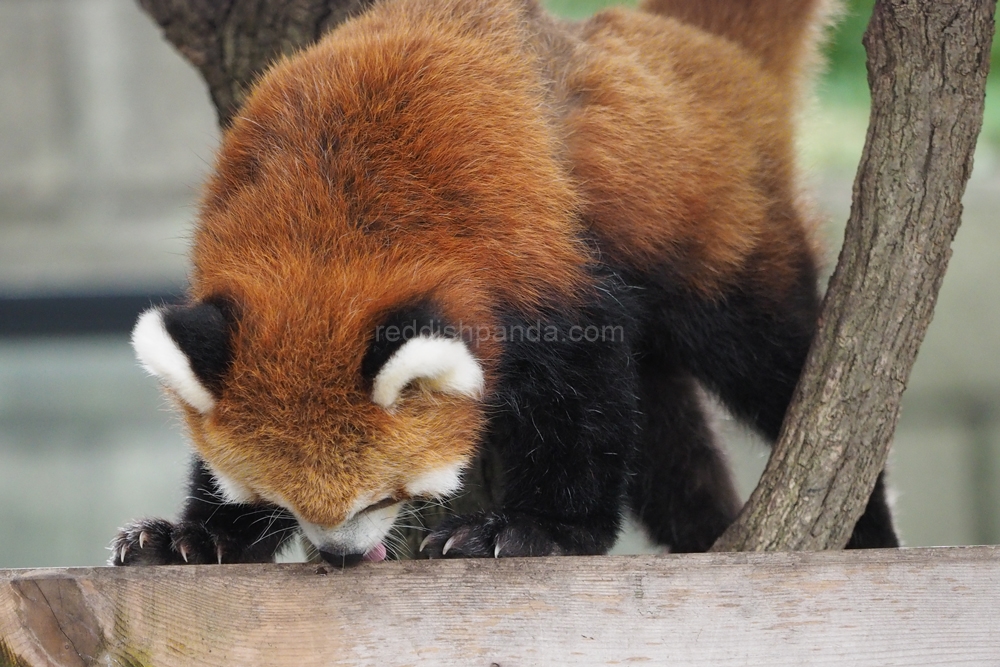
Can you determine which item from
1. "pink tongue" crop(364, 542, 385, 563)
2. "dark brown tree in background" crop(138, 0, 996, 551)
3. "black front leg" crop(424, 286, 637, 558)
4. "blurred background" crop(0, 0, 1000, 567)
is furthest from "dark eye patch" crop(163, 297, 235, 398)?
"blurred background" crop(0, 0, 1000, 567)

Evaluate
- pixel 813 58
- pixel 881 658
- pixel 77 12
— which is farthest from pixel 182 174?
pixel 881 658

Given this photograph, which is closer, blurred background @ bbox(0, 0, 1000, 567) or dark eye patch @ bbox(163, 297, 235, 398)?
dark eye patch @ bbox(163, 297, 235, 398)

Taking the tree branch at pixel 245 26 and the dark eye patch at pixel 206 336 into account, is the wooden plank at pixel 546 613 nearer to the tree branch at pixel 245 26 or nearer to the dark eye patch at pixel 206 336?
the dark eye patch at pixel 206 336

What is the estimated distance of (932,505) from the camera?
27.0ft

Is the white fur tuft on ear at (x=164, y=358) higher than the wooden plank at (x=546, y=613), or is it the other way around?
the white fur tuft on ear at (x=164, y=358)

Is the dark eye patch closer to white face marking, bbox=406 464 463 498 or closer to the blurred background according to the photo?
white face marking, bbox=406 464 463 498

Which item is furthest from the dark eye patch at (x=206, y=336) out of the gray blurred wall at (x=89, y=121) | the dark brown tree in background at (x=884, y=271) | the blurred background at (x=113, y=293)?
the gray blurred wall at (x=89, y=121)

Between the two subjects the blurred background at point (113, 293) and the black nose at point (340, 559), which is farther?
the blurred background at point (113, 293)

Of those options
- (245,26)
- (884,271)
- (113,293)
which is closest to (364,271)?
(884,271)

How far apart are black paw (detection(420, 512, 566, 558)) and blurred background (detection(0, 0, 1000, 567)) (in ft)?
11.7

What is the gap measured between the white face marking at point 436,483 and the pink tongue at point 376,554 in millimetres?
153

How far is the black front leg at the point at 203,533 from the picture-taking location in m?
2.86

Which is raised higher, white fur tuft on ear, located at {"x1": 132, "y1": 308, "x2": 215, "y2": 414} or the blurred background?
white fur tuft on ear, located at {"x1": 132, "y1": 308, "x2": 215, "y2": 414}

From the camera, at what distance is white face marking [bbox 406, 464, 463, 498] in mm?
2428
